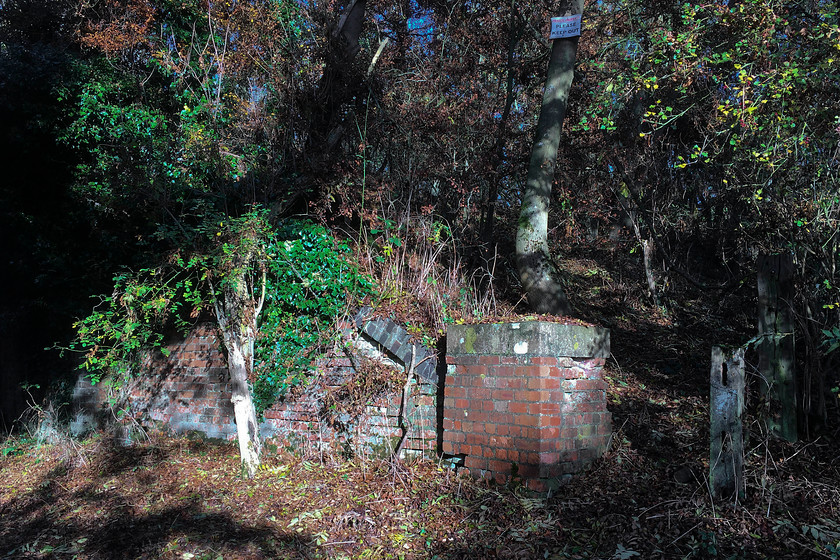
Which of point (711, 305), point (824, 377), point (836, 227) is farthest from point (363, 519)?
point (711, 305)

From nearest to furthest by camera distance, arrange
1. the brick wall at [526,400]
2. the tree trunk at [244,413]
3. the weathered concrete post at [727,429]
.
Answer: the weathered concrete post at [727,429], the brick wall at [526,400], the tree trunk at [244,413]

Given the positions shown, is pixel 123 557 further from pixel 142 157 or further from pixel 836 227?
pixel 836 227

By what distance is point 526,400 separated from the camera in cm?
439

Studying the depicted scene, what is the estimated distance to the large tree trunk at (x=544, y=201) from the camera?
21.9ft

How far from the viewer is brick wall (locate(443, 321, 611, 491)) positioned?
4359 millimetres

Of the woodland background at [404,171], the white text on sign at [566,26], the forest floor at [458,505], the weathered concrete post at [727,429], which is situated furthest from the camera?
the white text on sign at [566,26]

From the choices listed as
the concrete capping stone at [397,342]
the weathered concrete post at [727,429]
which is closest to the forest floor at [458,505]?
the weathered concrete post at [727,429]

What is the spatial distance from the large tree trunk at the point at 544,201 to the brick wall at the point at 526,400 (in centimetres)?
172

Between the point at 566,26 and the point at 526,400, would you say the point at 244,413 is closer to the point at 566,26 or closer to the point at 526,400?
the point at 526,400

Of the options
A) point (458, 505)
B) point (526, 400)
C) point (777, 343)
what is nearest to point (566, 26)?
point (777, 343)

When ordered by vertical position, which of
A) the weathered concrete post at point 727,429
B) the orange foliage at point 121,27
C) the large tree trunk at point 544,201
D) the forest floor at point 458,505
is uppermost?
the orange foliage at point 121,27

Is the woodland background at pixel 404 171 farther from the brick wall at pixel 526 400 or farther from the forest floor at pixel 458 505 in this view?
the brick wall at pixel 526 400

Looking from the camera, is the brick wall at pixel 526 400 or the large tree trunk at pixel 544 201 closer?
the brick wall at pixel 526 400

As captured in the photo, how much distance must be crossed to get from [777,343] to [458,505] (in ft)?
9.86
